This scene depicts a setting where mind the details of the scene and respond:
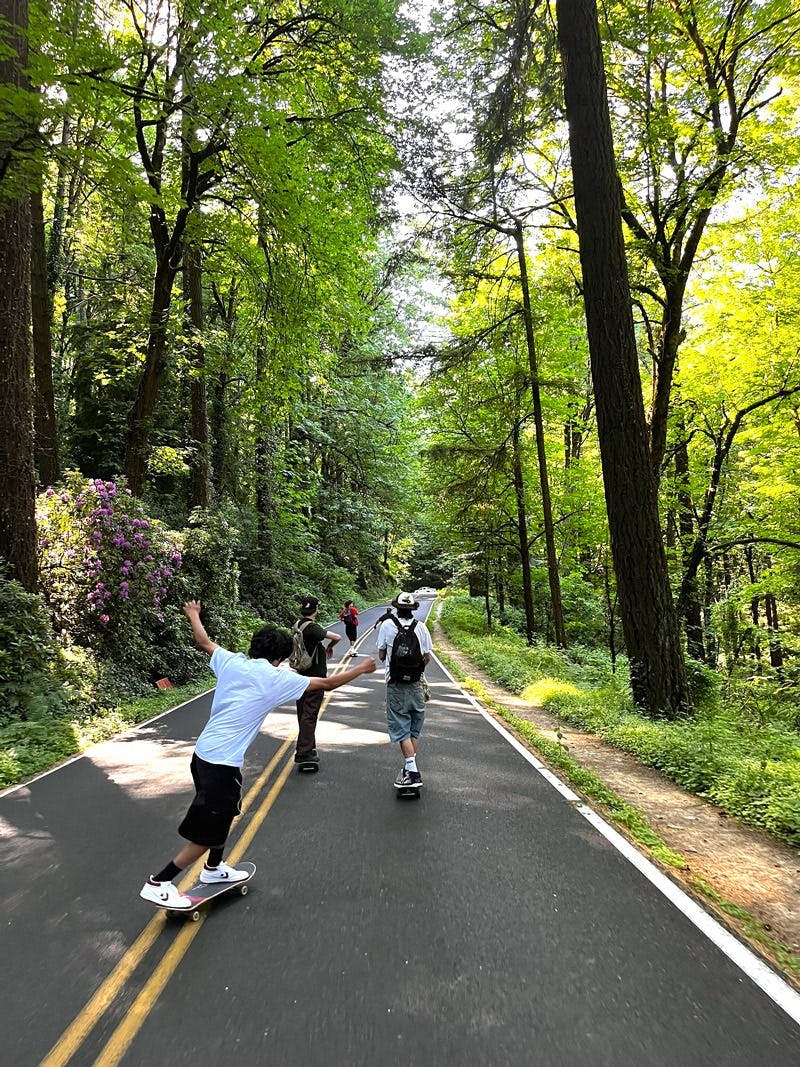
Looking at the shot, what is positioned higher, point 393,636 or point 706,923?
point 393,636

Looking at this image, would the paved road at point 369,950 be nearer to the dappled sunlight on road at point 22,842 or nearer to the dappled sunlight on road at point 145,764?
the dappled sunlight on road at point 22,842

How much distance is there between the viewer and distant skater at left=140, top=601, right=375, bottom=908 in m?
3.90

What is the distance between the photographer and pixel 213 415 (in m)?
23.6

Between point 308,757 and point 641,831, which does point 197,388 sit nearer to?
point 308,757

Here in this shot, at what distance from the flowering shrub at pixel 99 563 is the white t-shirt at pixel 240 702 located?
8.24 meters

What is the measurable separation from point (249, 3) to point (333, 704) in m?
13.3

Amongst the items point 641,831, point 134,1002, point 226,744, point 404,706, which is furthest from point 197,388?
point 134,1002

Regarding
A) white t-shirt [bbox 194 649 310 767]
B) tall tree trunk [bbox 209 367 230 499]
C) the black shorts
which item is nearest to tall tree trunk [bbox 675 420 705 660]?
white t-shirt [bbox 194 649 310 767]

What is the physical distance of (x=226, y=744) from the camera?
397cm

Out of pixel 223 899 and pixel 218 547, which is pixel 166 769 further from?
pixel 218 547

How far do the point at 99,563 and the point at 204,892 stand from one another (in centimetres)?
853

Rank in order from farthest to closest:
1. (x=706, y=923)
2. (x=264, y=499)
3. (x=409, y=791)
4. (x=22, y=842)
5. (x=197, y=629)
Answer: (x=264, y=499)
(x=409, y=791)
(x=22, y=842)
(x=197, y=629)
(x=706, y=923)

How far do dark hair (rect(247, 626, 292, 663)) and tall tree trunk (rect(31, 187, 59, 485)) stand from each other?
1173 cm

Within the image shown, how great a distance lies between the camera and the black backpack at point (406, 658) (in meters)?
6.42
